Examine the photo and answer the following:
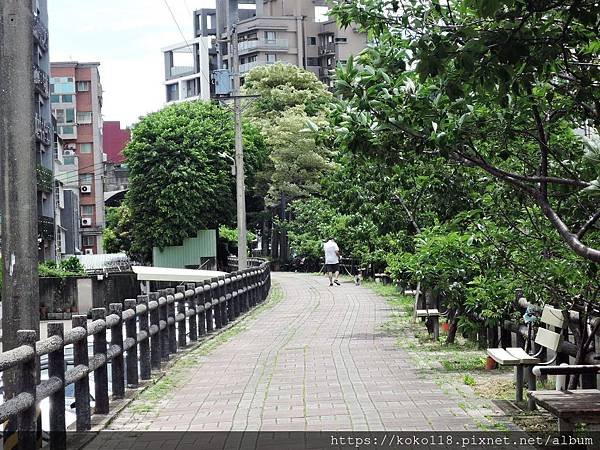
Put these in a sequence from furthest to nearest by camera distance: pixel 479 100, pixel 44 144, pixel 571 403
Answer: pixel 44 144 < pixel 479 100 < pixel 571 403

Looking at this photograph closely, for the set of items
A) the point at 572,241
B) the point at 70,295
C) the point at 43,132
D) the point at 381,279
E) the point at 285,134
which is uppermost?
the point at 285,134

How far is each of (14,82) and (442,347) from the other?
385 inches

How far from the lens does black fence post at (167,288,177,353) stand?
15.9 metres

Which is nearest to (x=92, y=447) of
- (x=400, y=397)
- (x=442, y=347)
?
(x=400, y=397)

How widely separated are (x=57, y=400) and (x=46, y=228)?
157ft

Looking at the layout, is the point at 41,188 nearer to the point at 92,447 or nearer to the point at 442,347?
the point at 442,347

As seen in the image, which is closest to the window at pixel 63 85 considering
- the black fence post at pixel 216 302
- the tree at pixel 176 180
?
the tree at pixel 176 180

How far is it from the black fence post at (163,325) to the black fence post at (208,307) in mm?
4553

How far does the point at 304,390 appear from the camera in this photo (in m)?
11.8

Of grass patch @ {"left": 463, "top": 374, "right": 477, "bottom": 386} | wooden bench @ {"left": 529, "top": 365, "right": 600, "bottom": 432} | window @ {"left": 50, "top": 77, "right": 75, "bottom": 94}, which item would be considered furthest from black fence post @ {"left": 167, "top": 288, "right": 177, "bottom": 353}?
window @ {"left": 50, "top": 77, "right": 75, "bottom": 94}

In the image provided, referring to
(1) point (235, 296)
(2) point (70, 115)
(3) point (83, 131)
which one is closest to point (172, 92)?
(3) point (83, 131)

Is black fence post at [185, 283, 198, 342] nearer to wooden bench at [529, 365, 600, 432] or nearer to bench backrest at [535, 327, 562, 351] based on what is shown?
bench backrest at [535, 327, 562, 351]

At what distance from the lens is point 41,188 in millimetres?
55219

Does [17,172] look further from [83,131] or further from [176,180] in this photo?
[83,131]
